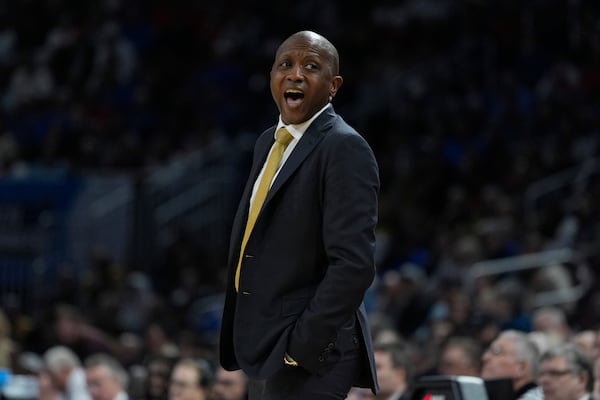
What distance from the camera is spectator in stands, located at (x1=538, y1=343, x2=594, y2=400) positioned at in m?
5.56

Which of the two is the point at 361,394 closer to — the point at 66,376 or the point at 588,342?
the point at 588,342

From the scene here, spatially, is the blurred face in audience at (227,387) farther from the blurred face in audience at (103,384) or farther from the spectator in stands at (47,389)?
the spectator in stands at (47,389)

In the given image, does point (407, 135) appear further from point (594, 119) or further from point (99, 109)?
point (99, 109)

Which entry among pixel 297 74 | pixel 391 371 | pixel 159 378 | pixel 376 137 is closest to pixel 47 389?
pixel 159 378

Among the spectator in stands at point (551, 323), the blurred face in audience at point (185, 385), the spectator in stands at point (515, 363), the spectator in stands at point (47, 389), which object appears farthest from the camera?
the spectator in stands at point (551, 323)

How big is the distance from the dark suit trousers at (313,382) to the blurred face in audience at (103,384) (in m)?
3.98

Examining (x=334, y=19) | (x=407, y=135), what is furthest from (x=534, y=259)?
(x=334, y=19)

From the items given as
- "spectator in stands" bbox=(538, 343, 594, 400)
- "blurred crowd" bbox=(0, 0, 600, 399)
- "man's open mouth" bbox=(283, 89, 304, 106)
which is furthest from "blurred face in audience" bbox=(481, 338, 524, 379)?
"man's open mouth" bbox=(283, 89, 304, 106)

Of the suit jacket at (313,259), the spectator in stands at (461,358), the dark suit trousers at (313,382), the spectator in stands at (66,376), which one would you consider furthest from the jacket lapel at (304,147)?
the spectator in stands at (66,376)

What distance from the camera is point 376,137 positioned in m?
15.4

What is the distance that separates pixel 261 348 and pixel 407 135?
11530 millimetres

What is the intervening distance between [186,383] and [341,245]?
364 centimetres

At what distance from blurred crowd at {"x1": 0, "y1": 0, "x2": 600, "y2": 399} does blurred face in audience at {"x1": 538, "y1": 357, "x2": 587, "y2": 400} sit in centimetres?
135

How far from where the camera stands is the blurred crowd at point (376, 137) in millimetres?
10602
